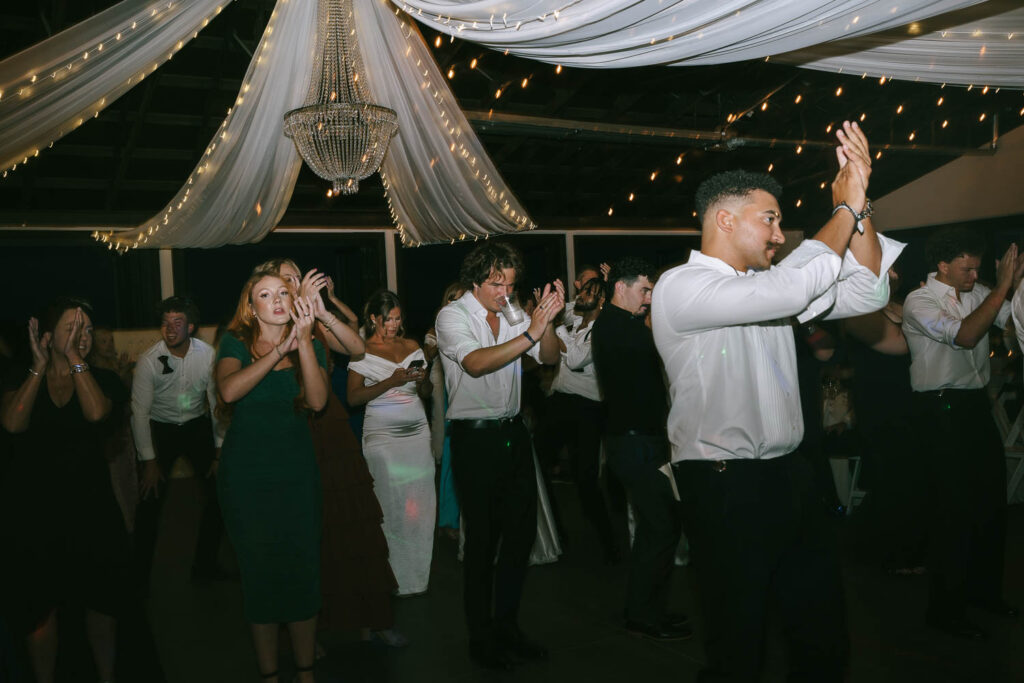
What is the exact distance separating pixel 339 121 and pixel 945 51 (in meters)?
Answer: 2.25

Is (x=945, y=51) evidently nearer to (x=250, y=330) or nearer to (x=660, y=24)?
(x=660, y=24)

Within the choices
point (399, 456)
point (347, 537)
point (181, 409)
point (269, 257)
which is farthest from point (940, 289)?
point (269, 257)

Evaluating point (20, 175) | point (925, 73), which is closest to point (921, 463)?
point (925, 73)

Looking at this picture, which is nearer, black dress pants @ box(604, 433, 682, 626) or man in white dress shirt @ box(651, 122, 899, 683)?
man in white dress shirt @ box(651, 122, 899, 683)

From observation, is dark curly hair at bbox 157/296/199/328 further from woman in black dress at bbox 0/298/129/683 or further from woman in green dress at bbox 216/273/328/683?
woman in green dress at bbox 216/273/328/683

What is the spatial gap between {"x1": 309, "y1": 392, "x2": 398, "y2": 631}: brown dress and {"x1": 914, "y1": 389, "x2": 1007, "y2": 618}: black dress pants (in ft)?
6.98

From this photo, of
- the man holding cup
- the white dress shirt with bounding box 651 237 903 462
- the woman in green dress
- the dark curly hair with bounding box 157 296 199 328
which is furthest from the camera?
the dark curly hair with bounding box 157 296 199 328

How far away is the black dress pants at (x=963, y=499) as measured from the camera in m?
3.09

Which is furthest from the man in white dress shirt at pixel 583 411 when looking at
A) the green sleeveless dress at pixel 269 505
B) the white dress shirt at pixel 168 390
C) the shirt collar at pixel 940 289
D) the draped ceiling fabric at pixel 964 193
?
the draped ceiling fabric at pixel 964 193

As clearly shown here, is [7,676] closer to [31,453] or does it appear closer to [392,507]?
[31,453]

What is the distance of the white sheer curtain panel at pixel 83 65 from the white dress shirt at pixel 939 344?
9.54 feet

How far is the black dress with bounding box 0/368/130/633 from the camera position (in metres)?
2.52

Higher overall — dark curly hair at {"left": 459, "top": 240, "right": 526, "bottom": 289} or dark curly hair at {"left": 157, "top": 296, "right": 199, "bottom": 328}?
dark curly hair at {"left": 459, "top": 240, "right": 526, "bottom": 289}

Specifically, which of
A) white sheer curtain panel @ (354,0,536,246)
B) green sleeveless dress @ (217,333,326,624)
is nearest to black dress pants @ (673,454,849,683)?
green sleeveless dress @ (217,333,326,624)
